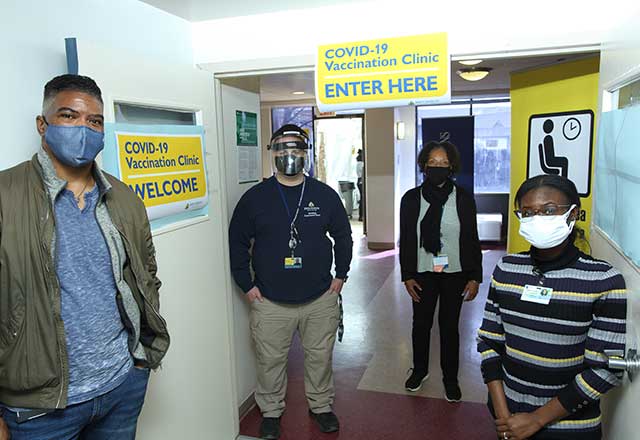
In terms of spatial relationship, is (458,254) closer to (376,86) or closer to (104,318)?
(376,86)

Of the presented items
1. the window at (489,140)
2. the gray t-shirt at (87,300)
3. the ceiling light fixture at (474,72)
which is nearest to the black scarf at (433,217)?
the gray t-shirt at (87,300)

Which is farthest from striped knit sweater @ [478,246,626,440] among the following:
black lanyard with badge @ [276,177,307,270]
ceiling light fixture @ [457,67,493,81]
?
ceiling light fixture @ [457,67,493,81]

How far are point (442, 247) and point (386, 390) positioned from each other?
1.04 meters

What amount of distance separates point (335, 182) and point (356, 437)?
24.8 ft

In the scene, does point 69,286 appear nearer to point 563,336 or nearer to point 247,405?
point 563,336

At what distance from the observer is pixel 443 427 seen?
2771 mm

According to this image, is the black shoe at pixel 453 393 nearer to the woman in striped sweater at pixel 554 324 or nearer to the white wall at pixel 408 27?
the woman in striped sweater at pixel 554 324

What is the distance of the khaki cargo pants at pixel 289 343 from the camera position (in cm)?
267

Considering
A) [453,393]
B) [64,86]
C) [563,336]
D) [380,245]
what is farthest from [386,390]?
[380,245]

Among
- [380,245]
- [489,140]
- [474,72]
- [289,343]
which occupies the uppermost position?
[474,72]

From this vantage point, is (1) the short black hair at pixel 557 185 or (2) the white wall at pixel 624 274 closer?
(2) the white wall at pixel 624 274

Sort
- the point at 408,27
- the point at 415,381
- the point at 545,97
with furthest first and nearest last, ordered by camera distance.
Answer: the point at 415,381
the point at 545,97
the point at 408,27

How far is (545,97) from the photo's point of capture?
3.00m

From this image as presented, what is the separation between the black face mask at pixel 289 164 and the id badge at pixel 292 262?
45cm
